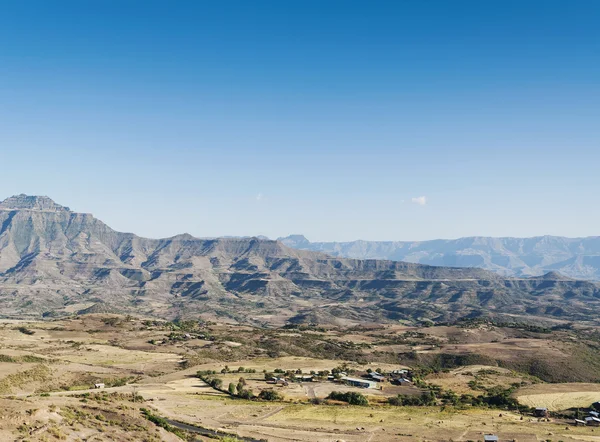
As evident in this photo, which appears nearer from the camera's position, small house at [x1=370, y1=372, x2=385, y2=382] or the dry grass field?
the dry grass field

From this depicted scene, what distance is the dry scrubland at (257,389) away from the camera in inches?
2458

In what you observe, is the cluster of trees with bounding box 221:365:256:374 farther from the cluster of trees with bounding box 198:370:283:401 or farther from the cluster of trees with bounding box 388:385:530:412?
the cluster of trees with bounding box 388:385:530:412

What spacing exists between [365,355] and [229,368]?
6149 centimetres

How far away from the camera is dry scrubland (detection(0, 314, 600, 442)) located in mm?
62434

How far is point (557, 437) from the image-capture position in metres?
79.1

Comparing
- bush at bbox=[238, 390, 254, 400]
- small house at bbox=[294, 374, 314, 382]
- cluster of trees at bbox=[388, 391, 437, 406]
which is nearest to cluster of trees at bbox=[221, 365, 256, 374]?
small house at bbox=[294, 374, 314, 382]

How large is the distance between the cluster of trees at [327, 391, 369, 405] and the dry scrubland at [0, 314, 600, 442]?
8.05 ft

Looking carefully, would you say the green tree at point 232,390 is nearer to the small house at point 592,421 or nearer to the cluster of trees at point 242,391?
the cluster of trees at point 242,391

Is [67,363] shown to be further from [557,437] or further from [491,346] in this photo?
[491,346]

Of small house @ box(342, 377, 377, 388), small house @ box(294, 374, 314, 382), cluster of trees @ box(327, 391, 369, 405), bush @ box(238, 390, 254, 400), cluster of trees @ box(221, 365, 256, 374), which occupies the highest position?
cluster of trees @ box(327, 391, 369, 405)

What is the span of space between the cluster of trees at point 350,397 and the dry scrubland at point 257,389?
8.05 feet

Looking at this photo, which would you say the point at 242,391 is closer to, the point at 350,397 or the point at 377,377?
the point at 350,397

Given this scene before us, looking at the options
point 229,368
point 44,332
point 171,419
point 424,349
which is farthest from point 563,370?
point 44,332

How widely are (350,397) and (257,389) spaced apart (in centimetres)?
2221
